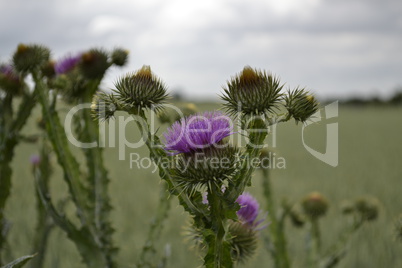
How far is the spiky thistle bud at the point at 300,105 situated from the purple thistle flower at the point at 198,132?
26 centimetres

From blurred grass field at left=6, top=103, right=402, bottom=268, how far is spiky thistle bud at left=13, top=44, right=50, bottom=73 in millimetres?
1169

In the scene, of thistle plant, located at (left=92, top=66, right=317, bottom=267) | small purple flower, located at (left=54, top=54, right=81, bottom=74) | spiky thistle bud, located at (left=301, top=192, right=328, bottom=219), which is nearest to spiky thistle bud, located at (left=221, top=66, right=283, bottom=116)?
thistle plant, located at (left=92, top=66, right=317, bottom=267)

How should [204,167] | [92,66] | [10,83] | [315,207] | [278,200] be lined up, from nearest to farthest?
1. [204,167]
2. [92,66]
3. [10,83]
4. [315,207]
5. [278,200]

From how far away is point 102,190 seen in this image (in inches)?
100

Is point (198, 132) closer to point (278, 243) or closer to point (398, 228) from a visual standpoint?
point (278, 243)

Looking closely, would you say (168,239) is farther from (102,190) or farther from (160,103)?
(160,103)

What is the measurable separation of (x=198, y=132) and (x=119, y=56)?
1.72 meters

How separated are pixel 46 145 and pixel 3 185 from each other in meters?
0.58

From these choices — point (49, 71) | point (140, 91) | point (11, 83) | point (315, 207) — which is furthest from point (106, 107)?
point (315, 207)

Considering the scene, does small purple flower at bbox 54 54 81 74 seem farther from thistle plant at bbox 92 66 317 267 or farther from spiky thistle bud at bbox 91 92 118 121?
spiky thistle bud at bbox 91 92 118 121

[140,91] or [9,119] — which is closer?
[140,91]

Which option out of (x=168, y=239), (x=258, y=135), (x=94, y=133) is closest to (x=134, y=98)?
(x=258, y=135)

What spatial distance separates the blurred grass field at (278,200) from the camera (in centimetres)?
441

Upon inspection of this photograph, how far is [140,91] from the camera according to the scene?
5.57 feet
